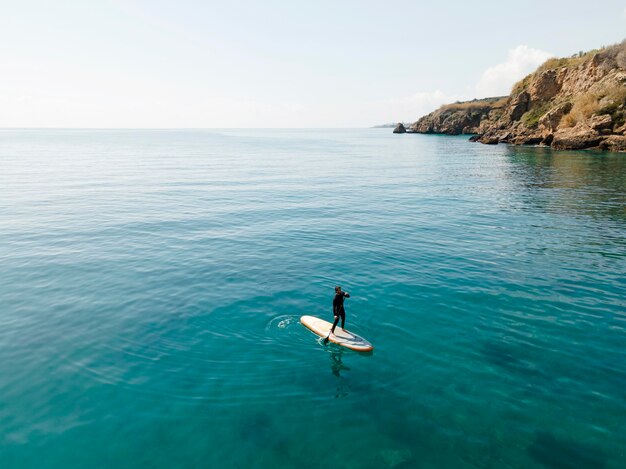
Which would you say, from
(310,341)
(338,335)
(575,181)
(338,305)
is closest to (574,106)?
(575,181)

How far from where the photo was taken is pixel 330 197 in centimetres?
5525

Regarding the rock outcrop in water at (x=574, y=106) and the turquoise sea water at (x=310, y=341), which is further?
the rock outcrop in water at (x=574, y=106)

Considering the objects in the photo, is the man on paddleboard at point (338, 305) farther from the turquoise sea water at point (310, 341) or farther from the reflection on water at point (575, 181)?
the reflection on water at point (575, 181)

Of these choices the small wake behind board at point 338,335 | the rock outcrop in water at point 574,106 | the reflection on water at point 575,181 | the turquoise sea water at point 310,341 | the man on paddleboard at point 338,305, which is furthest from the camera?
the rock outcrop in water at point 574,106

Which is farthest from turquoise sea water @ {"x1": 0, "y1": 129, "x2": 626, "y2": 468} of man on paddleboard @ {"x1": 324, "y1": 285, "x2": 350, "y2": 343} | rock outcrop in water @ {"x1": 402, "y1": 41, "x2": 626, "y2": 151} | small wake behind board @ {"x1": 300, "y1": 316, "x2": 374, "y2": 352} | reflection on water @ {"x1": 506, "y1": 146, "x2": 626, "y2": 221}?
rock outcrop in water @ {"x1": 402, "y1": 41, "x2": 626, "y2": 151}

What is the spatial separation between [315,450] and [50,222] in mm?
40587

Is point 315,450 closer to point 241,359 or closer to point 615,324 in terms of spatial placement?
point 241,359

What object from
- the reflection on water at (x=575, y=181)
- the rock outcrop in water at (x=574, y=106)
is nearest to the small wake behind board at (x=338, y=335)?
the reflection on water at (x=575, y=181)

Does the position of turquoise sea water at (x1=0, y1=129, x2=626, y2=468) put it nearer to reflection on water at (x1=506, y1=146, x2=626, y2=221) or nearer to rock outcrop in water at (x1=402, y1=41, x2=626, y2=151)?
reflection on water at (x1=506, y1=146, x2=626, y2=221)

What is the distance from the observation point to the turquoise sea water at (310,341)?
13156 millimetres

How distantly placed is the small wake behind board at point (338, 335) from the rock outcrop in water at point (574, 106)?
360 ft

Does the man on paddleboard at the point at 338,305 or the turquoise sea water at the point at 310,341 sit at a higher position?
the man on paddleboard at the point at 338,305

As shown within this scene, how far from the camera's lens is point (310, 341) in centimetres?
1909

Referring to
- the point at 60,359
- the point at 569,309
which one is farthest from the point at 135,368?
the point at 569,309
